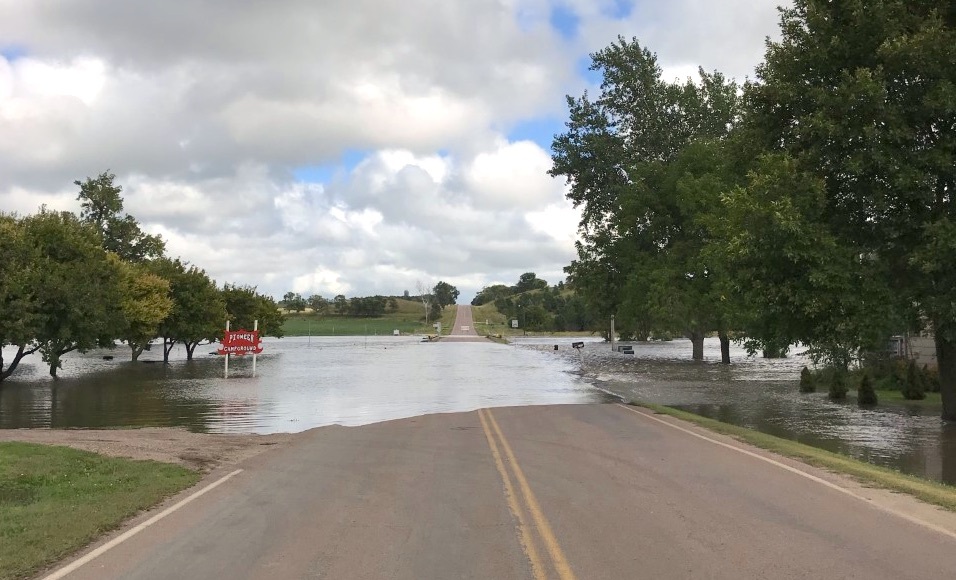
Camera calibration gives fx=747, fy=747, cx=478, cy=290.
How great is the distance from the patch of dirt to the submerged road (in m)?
1.09

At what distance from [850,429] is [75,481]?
58.9 ft

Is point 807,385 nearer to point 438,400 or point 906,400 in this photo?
point 906,400

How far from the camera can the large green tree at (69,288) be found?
3459 centimetres

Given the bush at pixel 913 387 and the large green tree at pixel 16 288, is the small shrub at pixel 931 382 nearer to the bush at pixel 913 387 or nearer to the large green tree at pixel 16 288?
the bush at pixel 913 387

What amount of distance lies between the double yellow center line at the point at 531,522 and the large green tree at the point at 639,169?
113 ft

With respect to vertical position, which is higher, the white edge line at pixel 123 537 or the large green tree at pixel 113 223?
the large green tree at pixel 113 223

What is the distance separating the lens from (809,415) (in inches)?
907

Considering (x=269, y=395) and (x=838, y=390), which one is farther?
(x=269, y=395)

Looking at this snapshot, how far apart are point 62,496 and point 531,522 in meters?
6.30

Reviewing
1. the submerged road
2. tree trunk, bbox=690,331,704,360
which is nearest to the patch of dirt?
the submerged road

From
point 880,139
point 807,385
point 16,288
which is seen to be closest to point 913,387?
point 807,385

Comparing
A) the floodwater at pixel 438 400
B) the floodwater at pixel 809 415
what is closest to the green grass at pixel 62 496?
the floodwater at pixel 438 400

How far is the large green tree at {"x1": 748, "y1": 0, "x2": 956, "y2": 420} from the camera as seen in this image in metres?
17.6

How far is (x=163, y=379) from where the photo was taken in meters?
41.1
